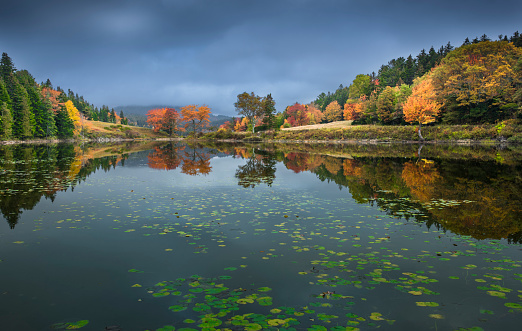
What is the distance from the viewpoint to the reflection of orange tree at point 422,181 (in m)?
13.5

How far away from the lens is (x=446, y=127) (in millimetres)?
58562

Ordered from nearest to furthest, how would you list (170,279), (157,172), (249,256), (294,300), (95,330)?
(95,330), (294,300), (170,279), (249,256), (157,172)

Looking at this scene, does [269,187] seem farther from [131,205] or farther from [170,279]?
[170,279]

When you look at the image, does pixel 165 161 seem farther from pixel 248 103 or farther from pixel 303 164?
pixel 248 103

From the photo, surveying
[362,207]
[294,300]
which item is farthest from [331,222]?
[294,300]

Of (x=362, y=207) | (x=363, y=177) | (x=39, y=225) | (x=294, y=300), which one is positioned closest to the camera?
(x=294, y=300)

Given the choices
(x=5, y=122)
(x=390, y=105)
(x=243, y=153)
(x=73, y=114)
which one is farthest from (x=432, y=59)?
(x=5, y=122)

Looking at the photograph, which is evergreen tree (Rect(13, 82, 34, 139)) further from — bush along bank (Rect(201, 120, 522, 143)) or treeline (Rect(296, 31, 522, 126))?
treeline (Rect(296, 31, 522, 126))

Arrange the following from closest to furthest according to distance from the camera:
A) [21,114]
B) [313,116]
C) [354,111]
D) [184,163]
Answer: [184,163] < [21,114] < [354,111] < [313,116]

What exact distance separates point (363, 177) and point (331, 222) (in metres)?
10.3

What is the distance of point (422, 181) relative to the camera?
16.8 metres

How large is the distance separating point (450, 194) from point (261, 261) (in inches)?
454

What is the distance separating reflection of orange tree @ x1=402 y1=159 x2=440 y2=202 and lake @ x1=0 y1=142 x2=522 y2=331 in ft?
1.04

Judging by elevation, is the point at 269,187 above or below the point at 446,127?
below
